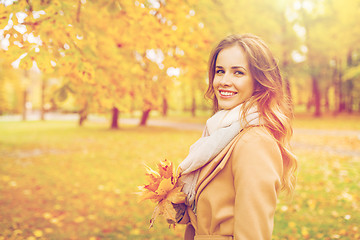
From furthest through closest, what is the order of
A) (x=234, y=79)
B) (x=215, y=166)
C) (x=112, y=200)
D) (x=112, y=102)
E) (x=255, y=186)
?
(x=112, y=200)
(x=112, y=102)
(x=234, y=79)
(x=215, y=166)
(x=255, y=186)

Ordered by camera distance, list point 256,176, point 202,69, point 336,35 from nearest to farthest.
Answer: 1. point 256,176
2. point 202,69
3. point 336,35

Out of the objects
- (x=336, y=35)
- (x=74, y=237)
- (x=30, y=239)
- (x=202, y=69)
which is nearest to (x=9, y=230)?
(x=30, y=239)

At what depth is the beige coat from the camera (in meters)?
1.21

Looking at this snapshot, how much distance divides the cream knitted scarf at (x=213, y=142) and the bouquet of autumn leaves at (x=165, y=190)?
5 centimetres

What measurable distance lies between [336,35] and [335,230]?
850 inches

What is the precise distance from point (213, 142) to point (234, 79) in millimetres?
352

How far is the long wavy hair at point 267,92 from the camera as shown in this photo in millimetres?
1439

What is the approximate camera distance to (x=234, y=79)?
1482mm

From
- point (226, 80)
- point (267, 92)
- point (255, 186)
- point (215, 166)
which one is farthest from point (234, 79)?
point (255, 186)

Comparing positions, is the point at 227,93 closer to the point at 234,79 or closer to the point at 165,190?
the point at 234,79

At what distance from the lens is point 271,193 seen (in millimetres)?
1231

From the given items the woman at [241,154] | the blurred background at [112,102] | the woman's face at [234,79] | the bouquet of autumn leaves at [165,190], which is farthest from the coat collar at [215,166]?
the blurred background at [112,102]

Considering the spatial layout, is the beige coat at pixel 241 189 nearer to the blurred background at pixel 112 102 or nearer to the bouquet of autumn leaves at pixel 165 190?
the bouquet of autumn leaves at pixel 165 190

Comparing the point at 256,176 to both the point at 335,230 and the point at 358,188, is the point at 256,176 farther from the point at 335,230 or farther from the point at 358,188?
the point at 358,188
